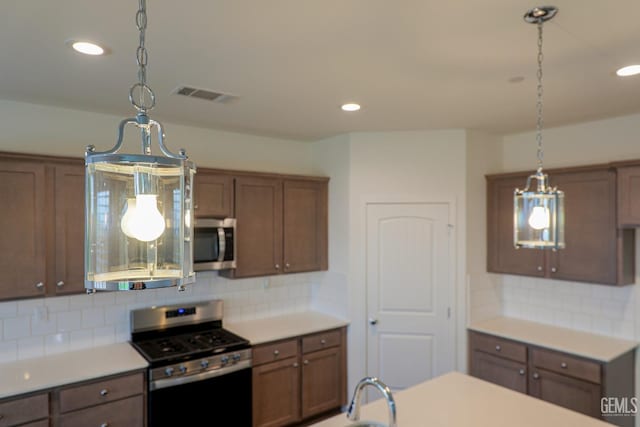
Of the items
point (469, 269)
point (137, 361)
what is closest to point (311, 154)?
point (469, 269)

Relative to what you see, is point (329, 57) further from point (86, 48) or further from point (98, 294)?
point (98, 294)

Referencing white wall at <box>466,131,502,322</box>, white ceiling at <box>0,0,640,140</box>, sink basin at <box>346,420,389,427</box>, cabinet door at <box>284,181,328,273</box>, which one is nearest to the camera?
white ceiling at <box>0,0,640,140</box>

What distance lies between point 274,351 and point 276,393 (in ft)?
1.20

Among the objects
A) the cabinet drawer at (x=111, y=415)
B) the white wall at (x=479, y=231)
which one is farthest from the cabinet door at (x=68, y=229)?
the white wall at (x=479, y=231)

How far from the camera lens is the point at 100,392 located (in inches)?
104

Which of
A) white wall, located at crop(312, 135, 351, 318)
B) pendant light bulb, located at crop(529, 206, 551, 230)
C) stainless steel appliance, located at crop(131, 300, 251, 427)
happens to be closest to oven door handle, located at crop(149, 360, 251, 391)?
stainless steel appliance, located at crop(131, 300, 251, 427)

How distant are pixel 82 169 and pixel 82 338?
1.29 metres

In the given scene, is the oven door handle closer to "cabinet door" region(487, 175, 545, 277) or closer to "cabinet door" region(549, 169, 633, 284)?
"cabinet door" region(487, 175, 545, 277)

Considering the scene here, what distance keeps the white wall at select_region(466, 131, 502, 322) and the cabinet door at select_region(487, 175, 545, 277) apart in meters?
0.05

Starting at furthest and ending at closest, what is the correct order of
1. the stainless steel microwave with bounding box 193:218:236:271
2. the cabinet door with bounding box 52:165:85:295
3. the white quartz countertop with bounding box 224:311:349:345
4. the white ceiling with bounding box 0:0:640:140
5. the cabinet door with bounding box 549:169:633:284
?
1. the white quartz countertop with bounding box 224:311:349:345
2. the stainless steel microwave with bounding box 193:218:236:271
3. the cabinet door with bounding box 549:169:633:284
4. the cabinet door with bounding box 52:165:85:295
5. the white ceiling with bounding box 0:0:640:140

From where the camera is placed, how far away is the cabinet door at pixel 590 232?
3.21 meters

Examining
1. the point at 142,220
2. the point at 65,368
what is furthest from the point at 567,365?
the point at 65,368

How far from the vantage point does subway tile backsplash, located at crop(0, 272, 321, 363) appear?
9.53 ft

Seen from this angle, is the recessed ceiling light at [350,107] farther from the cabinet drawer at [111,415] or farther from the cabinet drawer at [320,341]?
the cabinet drawer at [111,415]
